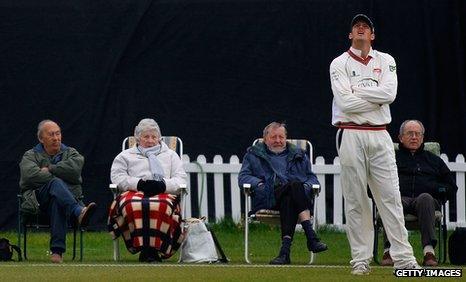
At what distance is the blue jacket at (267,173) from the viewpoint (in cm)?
1548

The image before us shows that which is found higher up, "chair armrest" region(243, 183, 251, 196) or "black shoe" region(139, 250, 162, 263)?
"chair armrest" region(243, 183, 251, 196)

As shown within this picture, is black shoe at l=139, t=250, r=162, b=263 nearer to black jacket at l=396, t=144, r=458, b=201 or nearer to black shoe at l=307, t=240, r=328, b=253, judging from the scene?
black shoe at l=307, t=240, r=328, b=253

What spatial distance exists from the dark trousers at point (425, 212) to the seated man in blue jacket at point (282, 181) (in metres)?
0.90

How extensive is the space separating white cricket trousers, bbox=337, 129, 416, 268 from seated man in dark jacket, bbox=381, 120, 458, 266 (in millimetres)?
1721

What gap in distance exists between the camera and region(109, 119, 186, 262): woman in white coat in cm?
1523

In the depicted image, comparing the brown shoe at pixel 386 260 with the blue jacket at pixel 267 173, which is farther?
the blue jacket at pixel 267 173

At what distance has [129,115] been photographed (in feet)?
62.4

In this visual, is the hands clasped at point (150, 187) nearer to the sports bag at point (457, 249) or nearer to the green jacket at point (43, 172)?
the green jacket at point (43, 172)

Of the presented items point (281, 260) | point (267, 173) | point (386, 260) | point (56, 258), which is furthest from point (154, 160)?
point (386, 260)

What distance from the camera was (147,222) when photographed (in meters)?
15.2

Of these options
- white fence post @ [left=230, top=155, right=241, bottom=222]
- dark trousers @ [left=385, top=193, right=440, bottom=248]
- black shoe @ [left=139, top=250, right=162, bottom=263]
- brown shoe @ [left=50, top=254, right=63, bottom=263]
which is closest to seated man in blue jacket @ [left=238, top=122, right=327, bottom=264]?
dark trousers @ [left=385, top=193, right=440, bottom=248]

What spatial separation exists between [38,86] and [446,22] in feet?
15.6

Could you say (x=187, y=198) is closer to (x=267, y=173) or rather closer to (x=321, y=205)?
(x=321, y=205)

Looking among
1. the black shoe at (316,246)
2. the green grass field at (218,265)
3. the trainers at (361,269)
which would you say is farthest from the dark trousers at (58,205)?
the trainers at (361,269)
